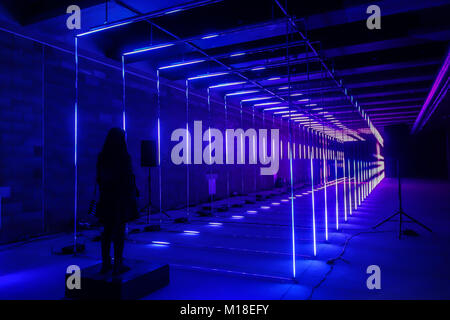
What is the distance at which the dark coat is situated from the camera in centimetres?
264

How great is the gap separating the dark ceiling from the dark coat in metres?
1.80

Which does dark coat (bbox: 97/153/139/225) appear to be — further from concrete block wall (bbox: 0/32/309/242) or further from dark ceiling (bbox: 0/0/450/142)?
concrete block wall (bbox: 0/32/309/242)

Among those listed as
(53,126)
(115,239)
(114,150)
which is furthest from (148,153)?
(115,239)

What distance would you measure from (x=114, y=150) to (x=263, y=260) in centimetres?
208

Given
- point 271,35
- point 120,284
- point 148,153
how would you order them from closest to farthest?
point 120,284 < point 271,35 < point 148,153

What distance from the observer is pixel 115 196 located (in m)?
2.64

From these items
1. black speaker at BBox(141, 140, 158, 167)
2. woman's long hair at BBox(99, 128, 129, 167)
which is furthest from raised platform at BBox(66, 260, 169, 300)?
black speaker at BBox(141, 140, 158, 167)

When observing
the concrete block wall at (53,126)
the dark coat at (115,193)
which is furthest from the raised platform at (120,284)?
the concrete block wall at (53,126)

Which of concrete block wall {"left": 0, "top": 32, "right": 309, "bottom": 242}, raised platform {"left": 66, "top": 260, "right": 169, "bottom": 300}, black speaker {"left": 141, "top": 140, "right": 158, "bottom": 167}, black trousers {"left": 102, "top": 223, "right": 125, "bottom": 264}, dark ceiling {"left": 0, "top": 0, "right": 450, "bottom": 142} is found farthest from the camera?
black speaker {"left": 141, "top": 140, "right": 158, "bottom": 167}

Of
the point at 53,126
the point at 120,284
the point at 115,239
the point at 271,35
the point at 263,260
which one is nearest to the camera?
the point at 120,284

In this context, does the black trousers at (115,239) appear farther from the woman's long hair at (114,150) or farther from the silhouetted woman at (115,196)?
the woman's long hair at (114,150)

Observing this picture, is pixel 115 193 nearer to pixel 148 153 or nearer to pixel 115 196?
pixel 115 196

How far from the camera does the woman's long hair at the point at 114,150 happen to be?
2676 mm

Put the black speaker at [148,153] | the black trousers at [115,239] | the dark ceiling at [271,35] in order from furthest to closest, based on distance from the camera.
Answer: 1. the black speaker at [148,153]
2. the dark ceiling at [271,35]
3. the black trousers at [115,239]
